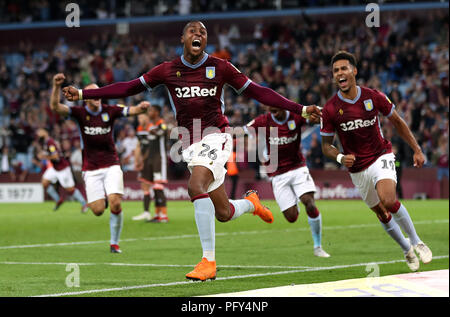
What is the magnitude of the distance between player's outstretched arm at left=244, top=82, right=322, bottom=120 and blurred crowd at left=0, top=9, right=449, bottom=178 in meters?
18.1

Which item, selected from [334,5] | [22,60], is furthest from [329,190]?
[22,60]

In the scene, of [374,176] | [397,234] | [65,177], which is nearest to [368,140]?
[374,176]

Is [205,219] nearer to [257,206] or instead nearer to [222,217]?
[222,217]

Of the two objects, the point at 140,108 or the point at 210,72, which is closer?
the point at 210,72

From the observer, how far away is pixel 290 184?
13742mm

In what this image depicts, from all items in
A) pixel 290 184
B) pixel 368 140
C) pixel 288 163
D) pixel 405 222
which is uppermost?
pixel 368 140

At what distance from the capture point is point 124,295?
28.4 ft

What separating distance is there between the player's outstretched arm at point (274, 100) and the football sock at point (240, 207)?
133 centimetres

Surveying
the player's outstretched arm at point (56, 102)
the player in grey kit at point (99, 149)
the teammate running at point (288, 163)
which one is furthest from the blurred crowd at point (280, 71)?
the player's outstretched arm at point (56, 102)

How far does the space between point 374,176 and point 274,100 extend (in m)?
2.04

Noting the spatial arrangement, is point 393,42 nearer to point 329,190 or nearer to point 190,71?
point 329,190

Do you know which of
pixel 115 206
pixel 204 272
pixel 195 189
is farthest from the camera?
pixel 115 206
